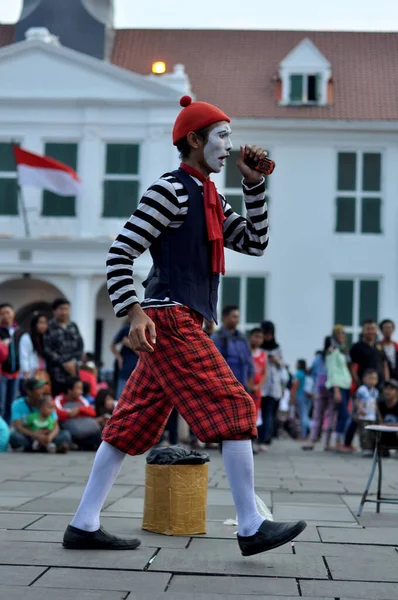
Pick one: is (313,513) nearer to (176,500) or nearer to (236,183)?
(176,500)

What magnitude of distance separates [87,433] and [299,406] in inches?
349

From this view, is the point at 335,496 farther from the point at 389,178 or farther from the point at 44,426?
the point at 389,178

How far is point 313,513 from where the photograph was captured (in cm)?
668

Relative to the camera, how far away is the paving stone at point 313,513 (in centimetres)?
639

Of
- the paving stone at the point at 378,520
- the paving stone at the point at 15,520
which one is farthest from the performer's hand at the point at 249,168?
the paving stone at the point at 378,520

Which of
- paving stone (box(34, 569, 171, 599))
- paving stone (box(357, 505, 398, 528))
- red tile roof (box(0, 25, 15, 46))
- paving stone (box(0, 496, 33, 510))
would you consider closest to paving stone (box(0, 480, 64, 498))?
paving stone (box(0, 496, 33, 510))

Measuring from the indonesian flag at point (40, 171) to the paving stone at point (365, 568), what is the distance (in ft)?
69.3

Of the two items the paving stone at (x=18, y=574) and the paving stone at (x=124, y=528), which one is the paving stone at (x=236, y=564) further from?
the paving stone at (x=18, y=574)

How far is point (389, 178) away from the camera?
93.8 ft

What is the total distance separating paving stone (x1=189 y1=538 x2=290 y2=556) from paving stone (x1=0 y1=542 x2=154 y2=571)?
5.2 inches

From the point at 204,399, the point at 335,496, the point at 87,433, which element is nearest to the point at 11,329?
the point at 87,433

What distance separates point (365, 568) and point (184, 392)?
101 centimetres

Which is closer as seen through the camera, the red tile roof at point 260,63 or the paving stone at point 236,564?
the paving stone at point 236,564

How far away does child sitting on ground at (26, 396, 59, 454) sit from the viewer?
12.9 meters
